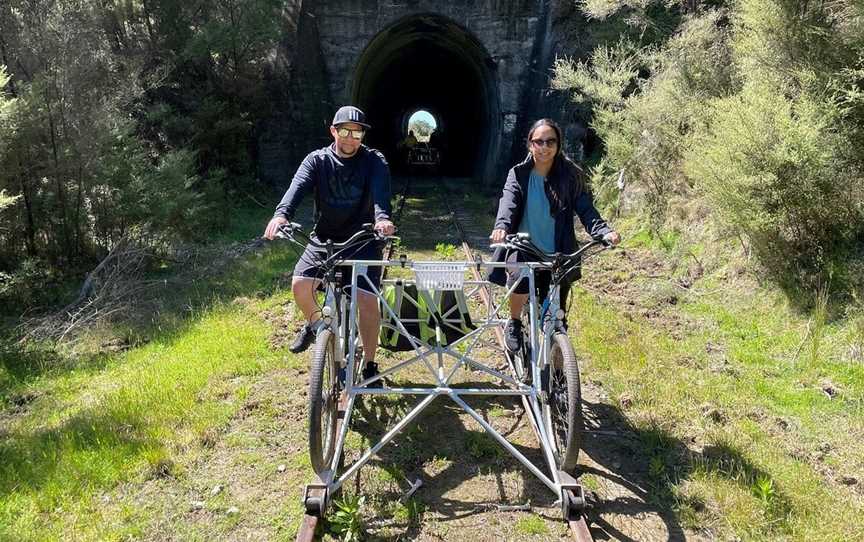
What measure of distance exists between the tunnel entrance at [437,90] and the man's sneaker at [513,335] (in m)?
15.0

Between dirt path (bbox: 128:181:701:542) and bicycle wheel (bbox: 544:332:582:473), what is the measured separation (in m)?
0.34

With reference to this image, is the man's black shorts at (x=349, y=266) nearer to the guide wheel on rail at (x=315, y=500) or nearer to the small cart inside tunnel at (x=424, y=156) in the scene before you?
the guide wheel on rail at (x=315, y=500)

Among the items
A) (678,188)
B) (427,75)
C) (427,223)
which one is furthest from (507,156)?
(427,75)

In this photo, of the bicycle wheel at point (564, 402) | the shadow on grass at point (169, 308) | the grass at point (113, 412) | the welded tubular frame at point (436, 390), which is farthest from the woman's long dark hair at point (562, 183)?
the shadow on grass at point (169, 308)

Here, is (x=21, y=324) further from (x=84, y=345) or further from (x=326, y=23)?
(x=326, y=23)

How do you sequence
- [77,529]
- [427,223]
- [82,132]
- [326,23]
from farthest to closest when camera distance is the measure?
[326,23], [427,223], [82,132], [77,529]

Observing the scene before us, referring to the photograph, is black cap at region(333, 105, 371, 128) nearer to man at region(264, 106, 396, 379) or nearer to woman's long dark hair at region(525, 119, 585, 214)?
man at region(264, 106, 396, 379)

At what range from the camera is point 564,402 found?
3.80 metres

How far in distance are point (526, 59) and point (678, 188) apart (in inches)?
371

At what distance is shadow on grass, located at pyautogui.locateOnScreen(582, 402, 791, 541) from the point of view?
12.0 feet

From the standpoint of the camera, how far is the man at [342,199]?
14.3 feet

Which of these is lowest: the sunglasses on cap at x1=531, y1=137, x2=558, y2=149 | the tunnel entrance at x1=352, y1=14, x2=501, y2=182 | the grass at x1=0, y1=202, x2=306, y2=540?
the grass at x1=0, y1=202, x2=306, y2=540

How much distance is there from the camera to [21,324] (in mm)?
7312

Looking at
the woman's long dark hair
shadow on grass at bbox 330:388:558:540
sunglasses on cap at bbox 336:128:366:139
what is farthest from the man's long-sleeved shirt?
shadow on grass at bbox 330:388:558:540
